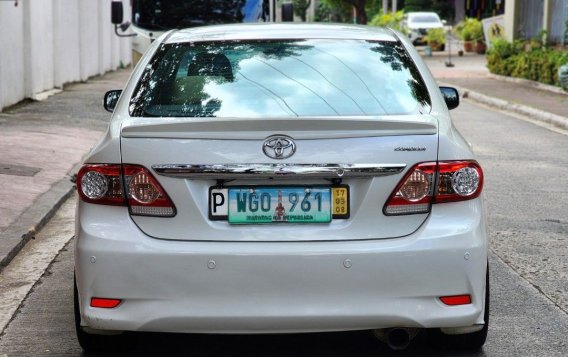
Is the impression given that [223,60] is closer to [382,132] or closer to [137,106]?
[137,106]

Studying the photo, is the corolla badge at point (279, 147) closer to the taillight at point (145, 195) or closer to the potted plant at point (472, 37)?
the taillight at point (145, 195)

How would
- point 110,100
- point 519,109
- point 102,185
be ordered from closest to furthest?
point 102,185 → point 110,100 → point 519,109

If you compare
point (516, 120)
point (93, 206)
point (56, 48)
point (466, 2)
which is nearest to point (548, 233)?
point (93, 206)

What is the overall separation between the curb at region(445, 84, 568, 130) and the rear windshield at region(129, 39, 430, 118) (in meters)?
11.8

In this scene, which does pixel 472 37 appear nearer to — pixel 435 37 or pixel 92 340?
pixel 435 37

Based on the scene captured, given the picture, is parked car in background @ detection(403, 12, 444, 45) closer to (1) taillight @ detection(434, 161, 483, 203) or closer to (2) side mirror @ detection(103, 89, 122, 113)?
(2) side mirror @ detection(103, 89, 122, 113)

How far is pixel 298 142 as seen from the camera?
4.45m

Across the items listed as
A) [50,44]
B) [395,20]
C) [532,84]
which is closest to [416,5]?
[395,20]

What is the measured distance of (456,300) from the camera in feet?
14.8

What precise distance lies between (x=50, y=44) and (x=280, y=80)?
59.7 feet

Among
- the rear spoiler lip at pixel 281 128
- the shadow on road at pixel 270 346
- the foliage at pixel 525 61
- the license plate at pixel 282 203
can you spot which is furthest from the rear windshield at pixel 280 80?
the foliage at pixel 525 61

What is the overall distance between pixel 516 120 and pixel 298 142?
46.6 feet

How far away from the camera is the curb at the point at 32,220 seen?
7.41 metres

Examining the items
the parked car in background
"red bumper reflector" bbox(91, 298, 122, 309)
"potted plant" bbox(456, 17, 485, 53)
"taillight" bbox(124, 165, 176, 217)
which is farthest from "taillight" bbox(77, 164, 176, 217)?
the parked car in background
